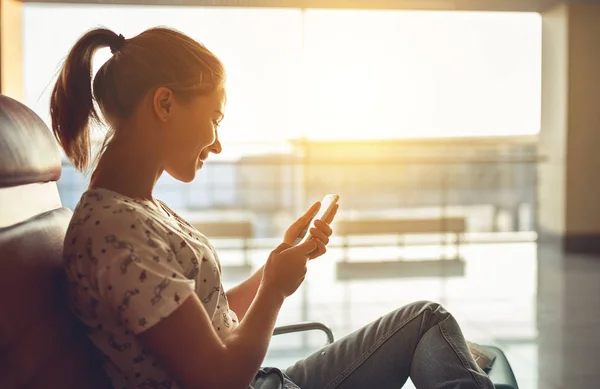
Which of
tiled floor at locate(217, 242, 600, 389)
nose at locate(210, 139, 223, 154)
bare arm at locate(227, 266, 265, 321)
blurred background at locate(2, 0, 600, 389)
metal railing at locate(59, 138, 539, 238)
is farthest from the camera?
metal railing at locate(59, 138, 539, 238)

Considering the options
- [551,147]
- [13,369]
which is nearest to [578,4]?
[551,147]

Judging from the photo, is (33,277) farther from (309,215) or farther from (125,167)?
(309,215)

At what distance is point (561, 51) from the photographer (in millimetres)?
5664

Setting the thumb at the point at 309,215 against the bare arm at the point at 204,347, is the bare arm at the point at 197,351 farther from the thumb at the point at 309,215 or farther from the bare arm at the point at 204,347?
the thumb at the point at 309,215

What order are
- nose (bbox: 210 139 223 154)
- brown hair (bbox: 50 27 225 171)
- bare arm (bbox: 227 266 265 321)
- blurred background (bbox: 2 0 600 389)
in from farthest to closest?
blurred background (bbox: 2 0 600 389) → bare arm (bbox: 227 266 265 321) → nose (bbox: 210 139 223 154) → brown hair (bbox: 50 27 225 171)

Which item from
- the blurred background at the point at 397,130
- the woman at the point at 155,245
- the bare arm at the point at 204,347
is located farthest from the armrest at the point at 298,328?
the blurred background at the point at 397,130

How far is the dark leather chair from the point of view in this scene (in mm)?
705

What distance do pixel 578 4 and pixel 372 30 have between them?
6.73 feet

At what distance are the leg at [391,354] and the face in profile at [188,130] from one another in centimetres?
50

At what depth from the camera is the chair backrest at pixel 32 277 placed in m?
0.70

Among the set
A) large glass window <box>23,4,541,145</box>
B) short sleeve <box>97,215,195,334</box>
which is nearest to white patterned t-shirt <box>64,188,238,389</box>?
short sleeve <box>97,215,195,334</box>

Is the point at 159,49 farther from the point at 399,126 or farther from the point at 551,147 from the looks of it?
the point at 551,147

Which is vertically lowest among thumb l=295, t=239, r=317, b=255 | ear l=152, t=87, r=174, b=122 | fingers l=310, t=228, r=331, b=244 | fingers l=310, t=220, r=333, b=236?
thumb l=295, t=239, r=317, b=255

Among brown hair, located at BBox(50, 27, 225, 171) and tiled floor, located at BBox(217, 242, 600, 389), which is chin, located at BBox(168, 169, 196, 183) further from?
tiled floor, located at BBox(217, 242, 600, 389)
